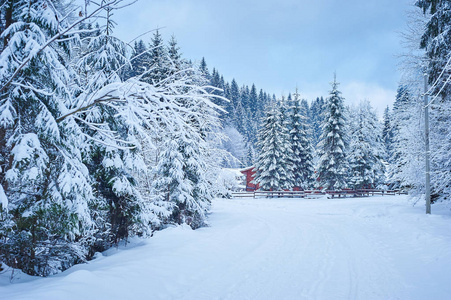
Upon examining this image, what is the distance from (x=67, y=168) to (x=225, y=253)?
4663 mm

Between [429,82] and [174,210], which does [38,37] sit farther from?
[429,82]

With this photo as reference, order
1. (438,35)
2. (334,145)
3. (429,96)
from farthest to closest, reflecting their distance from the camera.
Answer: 1. (334,145)
2. (429,96)
3. (438,35)

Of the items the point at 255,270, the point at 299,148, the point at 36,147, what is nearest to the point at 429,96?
the point at 255,270

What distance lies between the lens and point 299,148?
3819 centimetres

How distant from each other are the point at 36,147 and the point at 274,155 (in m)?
32.1

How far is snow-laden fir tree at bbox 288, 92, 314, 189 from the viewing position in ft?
124

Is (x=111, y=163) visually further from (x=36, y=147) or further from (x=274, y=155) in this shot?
(x=274, y=155)

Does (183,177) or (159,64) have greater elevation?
(159,64)

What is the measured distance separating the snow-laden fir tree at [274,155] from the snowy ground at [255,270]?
80.9 ft

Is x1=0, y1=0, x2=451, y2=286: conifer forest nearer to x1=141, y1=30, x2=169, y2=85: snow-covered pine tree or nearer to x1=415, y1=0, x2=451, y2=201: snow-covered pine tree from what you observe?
x1=415, y1=0, x2=451, y2=201: snow-covered pine tree

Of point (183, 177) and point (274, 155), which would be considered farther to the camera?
point (274, 155)

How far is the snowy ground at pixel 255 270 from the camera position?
436 centimetres

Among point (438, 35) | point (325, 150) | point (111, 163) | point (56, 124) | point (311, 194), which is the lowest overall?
point (311, 194)

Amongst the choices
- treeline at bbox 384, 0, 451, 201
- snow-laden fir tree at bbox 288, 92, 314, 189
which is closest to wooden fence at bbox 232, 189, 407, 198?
snow-laden fir tree at bbox 288, 92, 314, 189
